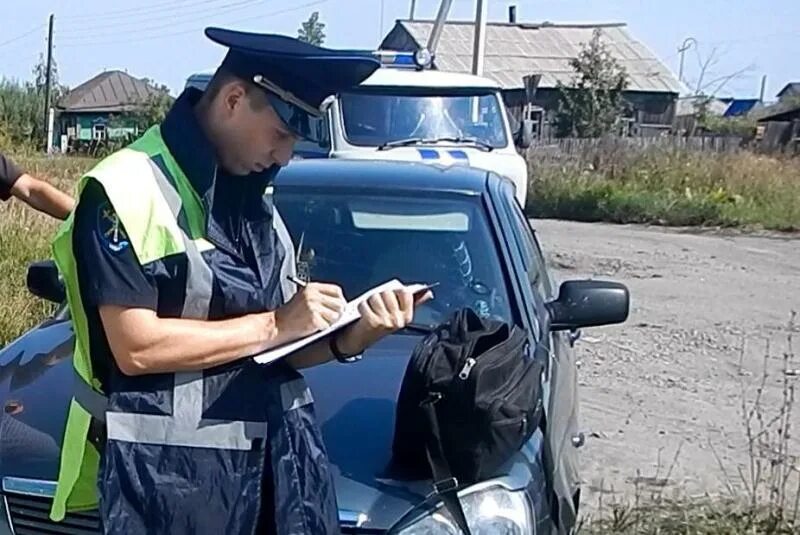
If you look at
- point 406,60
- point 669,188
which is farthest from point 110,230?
point 669,188

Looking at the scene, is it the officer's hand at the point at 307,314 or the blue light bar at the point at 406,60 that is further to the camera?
the blue light bar at the point at 406,60

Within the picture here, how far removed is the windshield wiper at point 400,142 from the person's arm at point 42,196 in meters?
5.37

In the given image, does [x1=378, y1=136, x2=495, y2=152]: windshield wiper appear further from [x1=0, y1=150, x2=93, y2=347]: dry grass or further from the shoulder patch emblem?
the shoulder patch emblem

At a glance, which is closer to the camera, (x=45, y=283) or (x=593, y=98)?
(x=45, y=283)

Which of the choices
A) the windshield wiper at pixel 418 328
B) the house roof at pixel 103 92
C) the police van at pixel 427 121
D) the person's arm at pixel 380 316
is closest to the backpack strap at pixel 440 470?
the person's arm at pixel 380 316

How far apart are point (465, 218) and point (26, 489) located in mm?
1839

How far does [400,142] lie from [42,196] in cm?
563

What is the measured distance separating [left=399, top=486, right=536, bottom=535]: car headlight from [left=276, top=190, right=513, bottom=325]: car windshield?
1050mm

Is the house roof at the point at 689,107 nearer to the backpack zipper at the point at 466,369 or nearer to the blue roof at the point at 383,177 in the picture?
the blue roof at the point at 383,177

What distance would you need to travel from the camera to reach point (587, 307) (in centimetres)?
402

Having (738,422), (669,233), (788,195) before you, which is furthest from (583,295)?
(788,195)

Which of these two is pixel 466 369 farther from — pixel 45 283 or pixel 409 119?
pixel 409 119

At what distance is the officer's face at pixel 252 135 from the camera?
2.27 metres

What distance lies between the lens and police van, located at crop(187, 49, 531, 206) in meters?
10.5
